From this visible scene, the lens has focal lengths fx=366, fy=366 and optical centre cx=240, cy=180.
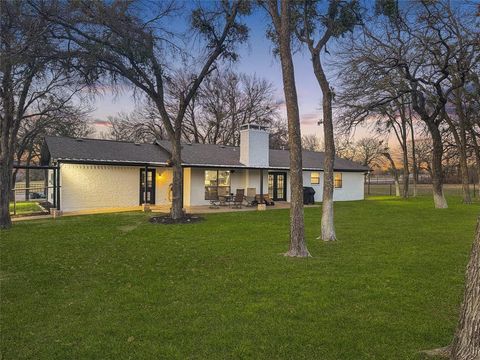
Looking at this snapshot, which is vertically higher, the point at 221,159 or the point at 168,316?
the point at 221,159

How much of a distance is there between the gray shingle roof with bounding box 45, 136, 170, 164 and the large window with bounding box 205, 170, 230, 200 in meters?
2.66

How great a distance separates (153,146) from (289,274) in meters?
16.4

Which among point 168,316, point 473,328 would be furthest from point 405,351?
point 168,316

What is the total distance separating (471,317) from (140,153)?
712 inches

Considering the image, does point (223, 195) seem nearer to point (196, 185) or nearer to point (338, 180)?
point (196, 185)

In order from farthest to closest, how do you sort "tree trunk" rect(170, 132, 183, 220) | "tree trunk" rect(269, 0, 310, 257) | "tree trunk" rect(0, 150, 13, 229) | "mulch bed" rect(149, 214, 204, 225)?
"tree trunk" rect(170, 132, 183, 220)
"mulch bed" rect(149, 214, 204, 225)
"tree trunk" rect(0, 150, 13, 229)
"tree trunk" rect(269, 0, 310, 257)

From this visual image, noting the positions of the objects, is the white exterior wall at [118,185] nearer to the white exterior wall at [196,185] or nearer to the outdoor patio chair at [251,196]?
the white exterior wall at [196,185]

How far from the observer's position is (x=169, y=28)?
13750mm

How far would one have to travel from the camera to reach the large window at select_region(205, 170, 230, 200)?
20.3 metres

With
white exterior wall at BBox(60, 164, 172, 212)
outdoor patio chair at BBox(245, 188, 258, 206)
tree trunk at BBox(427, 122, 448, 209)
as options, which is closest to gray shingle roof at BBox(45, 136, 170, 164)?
white exterior wall at BBox(60, 164, 172, 212)

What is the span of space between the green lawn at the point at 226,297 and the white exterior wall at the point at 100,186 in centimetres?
714

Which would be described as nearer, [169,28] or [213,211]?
[169,28]

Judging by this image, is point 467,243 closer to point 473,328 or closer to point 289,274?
point 289,274

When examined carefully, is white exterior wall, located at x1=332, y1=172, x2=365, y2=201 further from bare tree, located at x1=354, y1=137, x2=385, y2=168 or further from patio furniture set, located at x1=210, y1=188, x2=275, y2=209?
bare tree, located at x1=354, y1=137, x2=385, y2=168
